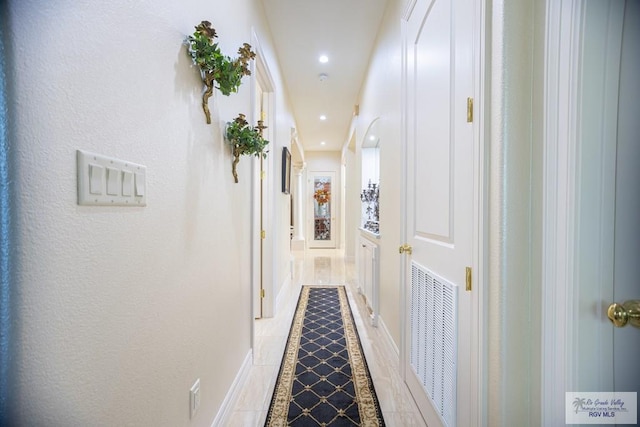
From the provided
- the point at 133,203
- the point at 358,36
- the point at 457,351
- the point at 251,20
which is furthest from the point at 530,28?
the point at 358,36

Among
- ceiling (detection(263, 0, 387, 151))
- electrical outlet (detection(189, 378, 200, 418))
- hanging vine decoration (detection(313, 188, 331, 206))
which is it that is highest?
ceiling (detection(263, 0, 387, 151))

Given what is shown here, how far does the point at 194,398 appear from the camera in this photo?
3.91 feet

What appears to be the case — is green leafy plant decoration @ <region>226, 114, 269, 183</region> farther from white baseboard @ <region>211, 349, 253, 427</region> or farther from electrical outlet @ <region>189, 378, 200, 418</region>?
white baseboard @ <region>211, 349, 253, 427</region>

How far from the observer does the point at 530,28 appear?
93 cm

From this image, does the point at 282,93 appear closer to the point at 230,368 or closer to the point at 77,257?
the point at 230,368

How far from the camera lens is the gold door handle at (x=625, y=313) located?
2.55ft

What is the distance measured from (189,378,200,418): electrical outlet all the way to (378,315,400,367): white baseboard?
1350 mm

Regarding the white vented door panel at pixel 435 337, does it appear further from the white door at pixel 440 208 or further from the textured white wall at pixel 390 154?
the textured white wall at pixel 390 154

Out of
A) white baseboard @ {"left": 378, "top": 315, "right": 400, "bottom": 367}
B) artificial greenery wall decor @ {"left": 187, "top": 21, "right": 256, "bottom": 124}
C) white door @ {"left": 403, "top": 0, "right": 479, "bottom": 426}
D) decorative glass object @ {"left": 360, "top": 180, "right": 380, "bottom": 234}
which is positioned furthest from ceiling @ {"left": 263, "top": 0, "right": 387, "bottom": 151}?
white baseboard @ {"left": 378, "top": 315, "right": 400, "bottom": 367}

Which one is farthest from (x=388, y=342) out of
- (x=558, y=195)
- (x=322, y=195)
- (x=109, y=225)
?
(x=322, y=195)

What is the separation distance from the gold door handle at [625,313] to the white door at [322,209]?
298 inches

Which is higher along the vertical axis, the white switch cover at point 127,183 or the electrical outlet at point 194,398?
the white switch cover at point 127,183

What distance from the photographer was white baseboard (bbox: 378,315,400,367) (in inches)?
83.0

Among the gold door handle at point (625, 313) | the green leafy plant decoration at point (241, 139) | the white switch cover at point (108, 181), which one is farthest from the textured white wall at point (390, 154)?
the white switch cover at point (108, 181)
